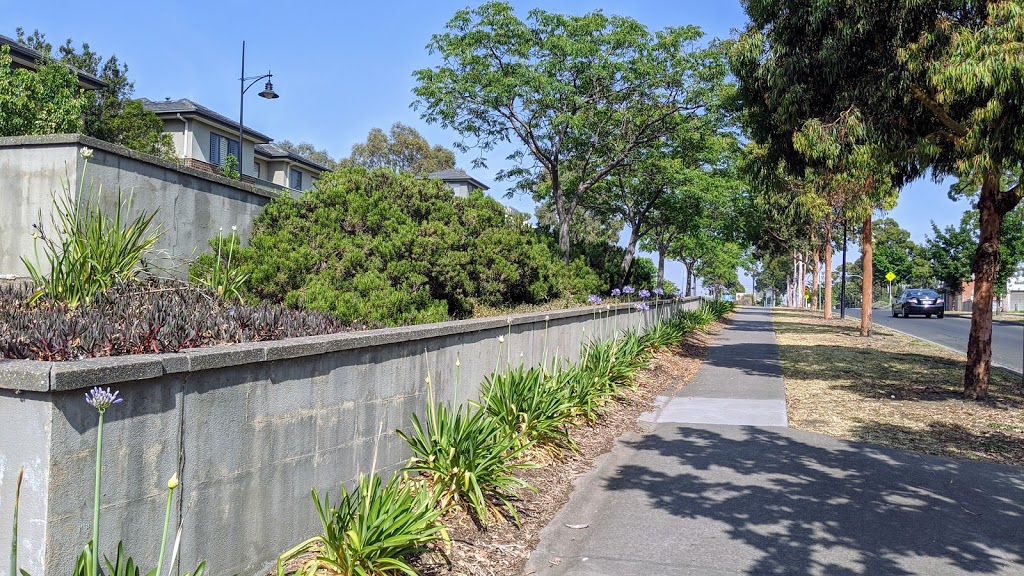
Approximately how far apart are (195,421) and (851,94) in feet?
33.0

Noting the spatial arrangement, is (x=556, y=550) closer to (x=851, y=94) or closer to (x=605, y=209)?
(x=851, y=94)

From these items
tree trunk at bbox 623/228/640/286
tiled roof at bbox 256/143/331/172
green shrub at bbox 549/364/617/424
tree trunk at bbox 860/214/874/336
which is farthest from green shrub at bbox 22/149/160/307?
tiled roof at bbox 256/143/331/172

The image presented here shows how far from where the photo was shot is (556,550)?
491cm

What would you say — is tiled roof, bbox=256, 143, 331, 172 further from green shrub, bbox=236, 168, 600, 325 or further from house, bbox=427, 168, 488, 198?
green shrub, bbox=236, 168, 600, 325

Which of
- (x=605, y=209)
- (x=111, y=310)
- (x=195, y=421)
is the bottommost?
(x=195, y=421)

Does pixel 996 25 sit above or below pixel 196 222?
above

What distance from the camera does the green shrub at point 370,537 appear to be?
151 inches

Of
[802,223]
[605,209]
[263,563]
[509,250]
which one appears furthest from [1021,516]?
[802,223]

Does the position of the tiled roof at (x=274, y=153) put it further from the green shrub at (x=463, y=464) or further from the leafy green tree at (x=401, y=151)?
the green shrub at (x=463, y=464)

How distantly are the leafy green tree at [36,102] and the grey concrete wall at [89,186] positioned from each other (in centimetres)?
1603

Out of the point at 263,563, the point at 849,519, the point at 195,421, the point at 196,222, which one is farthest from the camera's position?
the point at 196,222

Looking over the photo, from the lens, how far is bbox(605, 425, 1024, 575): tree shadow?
472 cm

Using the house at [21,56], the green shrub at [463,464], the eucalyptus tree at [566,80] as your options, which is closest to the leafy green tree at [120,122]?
A: the house at [21,56]

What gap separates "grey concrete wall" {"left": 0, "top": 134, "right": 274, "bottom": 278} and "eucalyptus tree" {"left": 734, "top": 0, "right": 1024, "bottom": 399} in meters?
8.37
